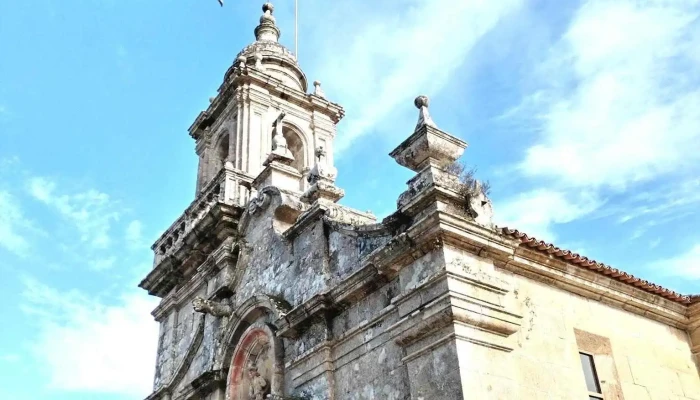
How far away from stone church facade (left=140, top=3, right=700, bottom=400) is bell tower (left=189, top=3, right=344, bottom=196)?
1.42 m

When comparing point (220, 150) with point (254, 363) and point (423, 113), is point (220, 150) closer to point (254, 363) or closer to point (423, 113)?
point (254, 363)

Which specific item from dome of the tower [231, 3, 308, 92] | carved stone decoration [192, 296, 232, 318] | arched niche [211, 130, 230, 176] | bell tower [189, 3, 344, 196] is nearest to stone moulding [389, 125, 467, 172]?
carved stone decoration [192, 296, 232, 318]

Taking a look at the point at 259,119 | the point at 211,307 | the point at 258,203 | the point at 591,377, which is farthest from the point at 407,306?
the point at 259,119

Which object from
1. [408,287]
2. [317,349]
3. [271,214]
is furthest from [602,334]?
[271,214]

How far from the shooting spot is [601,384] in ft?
27.9

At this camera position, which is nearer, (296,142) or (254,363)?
(254,363)

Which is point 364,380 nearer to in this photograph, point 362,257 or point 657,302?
point 362,257

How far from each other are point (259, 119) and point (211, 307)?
5.33 meters

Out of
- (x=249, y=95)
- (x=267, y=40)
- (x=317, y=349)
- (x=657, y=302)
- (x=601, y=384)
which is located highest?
(x=267, y=40)

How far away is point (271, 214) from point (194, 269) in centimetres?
326

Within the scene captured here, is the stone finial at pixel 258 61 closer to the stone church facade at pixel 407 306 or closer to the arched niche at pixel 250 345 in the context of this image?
the stone church facade at pixel 407 306

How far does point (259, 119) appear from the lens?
15383 mm

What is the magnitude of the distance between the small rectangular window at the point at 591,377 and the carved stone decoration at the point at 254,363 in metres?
4.07

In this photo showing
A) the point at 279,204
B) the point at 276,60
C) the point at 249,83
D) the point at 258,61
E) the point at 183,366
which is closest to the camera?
the point at 279,204
